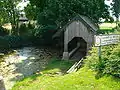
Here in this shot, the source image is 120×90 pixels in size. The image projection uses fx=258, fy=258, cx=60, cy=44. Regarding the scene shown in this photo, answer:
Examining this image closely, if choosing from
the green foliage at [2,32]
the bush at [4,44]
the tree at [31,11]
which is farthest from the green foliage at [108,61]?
the green foliage at [2,32]

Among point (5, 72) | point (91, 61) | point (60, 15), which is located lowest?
point (5, 72)

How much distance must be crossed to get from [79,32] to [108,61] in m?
10.2

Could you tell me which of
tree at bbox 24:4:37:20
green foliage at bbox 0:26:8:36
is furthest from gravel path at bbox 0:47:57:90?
tree at bbox 24:4:37:20

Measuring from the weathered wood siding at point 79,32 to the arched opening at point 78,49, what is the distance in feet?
6.80

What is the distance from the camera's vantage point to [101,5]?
3472 cm

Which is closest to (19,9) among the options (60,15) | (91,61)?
(60,15)

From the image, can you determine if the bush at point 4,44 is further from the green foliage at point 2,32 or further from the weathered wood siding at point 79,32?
the weathered wood siding at point 79,32

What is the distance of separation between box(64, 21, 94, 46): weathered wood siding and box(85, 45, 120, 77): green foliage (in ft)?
24.2

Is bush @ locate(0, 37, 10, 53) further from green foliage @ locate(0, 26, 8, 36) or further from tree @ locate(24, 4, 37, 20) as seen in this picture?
tree @ locate(24, 4, 37, 20)

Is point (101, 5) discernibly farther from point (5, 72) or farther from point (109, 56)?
point (109, 56)

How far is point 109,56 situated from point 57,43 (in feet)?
72.2

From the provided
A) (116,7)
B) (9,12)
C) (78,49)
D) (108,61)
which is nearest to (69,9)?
(78,49)

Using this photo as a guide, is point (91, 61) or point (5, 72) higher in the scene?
point (91, 61)

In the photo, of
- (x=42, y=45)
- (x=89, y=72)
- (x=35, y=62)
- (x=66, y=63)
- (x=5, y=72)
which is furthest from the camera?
(x=42, y=45)
